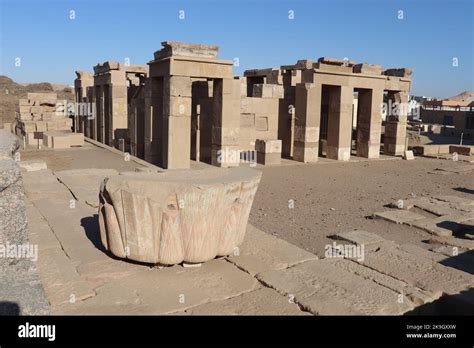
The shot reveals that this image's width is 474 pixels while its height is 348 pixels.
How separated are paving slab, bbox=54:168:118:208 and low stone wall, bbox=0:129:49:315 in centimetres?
214

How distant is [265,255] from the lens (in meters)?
4.63

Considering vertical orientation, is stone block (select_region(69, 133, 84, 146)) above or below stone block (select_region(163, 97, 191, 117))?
below

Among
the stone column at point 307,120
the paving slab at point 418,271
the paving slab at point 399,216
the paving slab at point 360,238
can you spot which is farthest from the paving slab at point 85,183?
the stone column at point 307,120

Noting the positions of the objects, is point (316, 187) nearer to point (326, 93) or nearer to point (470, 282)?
point (470, 282)

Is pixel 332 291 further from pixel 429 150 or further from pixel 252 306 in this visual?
pixel 429 150

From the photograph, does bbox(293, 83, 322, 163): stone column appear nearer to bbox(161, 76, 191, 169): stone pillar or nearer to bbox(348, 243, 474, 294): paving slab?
bbox(161, 76, 191, 169): stone pillar

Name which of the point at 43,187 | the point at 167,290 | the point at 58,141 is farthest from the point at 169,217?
the point at 58,141

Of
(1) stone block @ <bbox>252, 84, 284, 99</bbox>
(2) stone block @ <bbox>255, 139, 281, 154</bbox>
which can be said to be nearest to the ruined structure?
(1) stone block @ <bbox>252, 84, 284, 99</bbox>

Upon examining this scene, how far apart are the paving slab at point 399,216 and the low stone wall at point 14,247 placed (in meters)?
5.94

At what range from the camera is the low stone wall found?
123 inches

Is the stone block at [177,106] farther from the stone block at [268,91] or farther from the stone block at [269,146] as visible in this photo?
the stone block at [268,91]

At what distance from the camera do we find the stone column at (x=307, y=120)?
1428 cm

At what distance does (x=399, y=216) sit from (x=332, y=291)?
4541 mm

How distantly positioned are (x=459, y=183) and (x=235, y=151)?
21.5 ft
